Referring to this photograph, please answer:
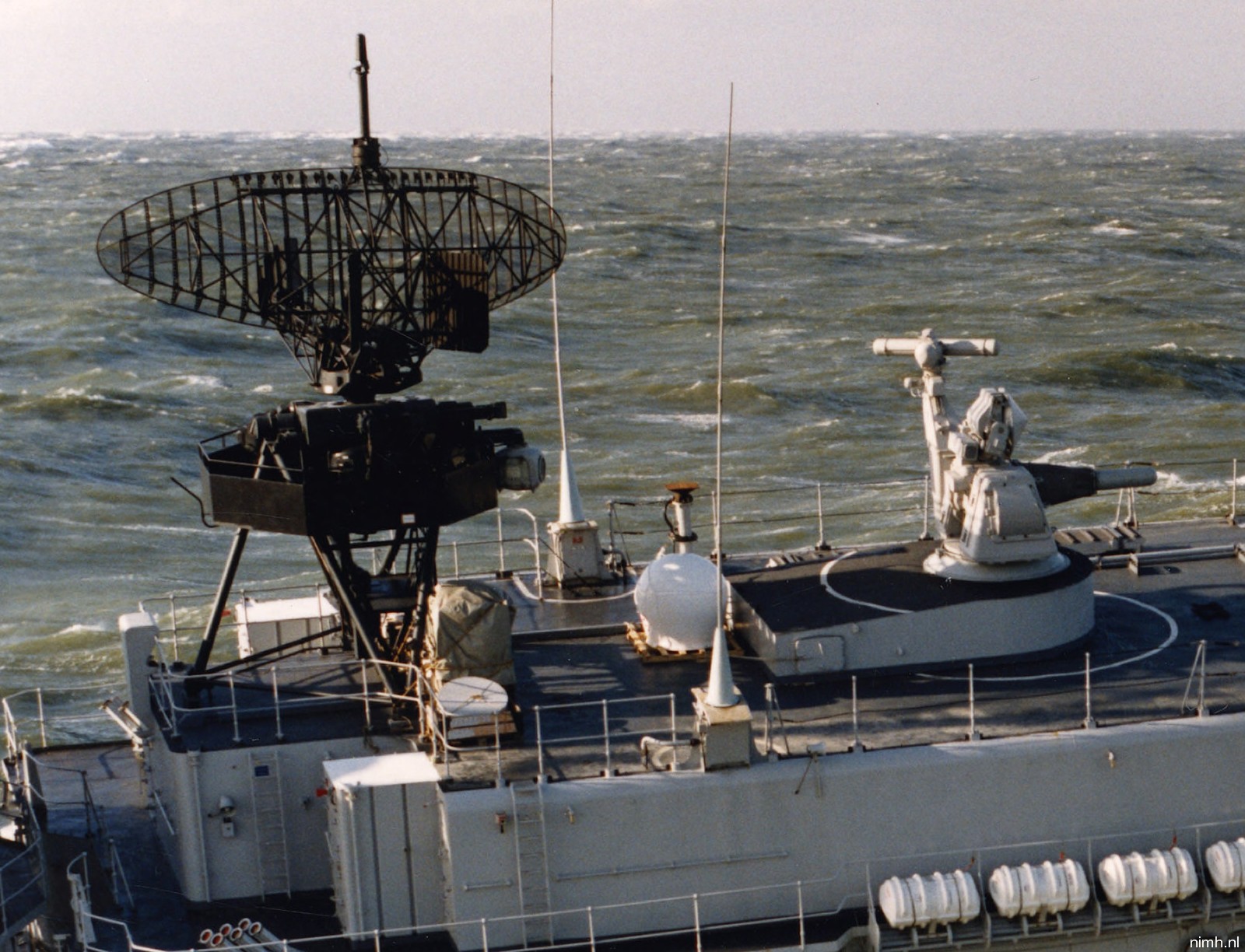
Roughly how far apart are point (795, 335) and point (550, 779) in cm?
5150

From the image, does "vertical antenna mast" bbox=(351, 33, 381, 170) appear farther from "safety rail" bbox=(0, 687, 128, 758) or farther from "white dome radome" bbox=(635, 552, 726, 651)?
"safety rail" bbox=(0, 687, 128, 758)

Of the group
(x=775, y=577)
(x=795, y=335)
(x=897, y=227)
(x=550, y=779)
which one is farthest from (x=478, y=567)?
(x=897, y=227)

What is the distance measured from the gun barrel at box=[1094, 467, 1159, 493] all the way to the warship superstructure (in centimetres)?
19

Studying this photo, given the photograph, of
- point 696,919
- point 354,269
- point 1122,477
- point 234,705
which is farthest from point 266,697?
point 1122,477

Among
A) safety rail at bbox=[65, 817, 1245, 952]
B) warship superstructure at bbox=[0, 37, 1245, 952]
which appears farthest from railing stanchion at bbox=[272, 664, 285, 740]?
safety rail at bbox=[65, 817, 1245, 952]

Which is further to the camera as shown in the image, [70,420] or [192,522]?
[70,420]

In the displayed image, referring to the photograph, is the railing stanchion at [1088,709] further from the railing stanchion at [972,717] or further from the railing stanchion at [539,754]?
the railing stanchion at [539,754]

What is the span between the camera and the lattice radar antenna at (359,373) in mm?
18609

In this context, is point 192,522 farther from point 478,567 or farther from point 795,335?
point 795,335

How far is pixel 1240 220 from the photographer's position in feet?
376

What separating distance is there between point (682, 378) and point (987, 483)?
38640 mm

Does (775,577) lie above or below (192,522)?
above

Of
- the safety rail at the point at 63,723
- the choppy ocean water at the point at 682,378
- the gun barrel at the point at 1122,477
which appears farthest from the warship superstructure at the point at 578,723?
the safety rail at the point at 63,723

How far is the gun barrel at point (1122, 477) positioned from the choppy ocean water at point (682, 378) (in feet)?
25.9
